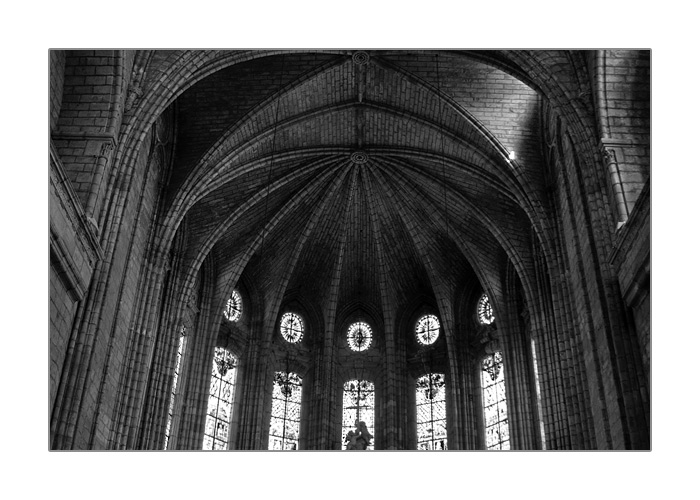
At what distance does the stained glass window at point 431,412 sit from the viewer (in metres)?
25.1

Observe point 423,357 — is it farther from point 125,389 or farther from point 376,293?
point 125,389

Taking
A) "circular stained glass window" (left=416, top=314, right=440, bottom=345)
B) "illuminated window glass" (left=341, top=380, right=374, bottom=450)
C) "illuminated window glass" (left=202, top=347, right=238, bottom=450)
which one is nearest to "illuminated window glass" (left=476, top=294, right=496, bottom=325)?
"circular stained glass window" (left=416, top=314, right=440, bottom=345)

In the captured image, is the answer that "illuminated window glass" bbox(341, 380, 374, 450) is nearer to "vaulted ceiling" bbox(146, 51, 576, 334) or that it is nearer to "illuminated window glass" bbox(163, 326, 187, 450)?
"vaulted ceiling" bbox(146, 51, 576, 334)

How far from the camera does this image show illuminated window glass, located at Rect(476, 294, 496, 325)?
25922mm

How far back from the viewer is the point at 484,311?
26.3m

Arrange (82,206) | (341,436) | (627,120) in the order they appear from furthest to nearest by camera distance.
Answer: (341,436), (627,120), (82,206)

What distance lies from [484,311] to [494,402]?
10.4 feet

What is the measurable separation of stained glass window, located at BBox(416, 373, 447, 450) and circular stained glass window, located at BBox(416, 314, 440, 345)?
1307 millimetres

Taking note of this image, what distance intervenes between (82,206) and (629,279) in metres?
9.44

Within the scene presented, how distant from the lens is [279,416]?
1013 inches

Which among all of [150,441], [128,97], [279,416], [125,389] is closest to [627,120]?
[128,97]

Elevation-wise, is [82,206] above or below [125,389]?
above

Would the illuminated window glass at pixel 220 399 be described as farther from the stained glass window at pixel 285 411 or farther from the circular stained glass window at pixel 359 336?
the circular stained glass window at pixel 359 336

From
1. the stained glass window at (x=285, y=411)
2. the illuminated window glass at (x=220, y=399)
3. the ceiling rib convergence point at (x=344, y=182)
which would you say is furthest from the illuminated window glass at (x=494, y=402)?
the illuminated window glass at (x=220, y=399)
